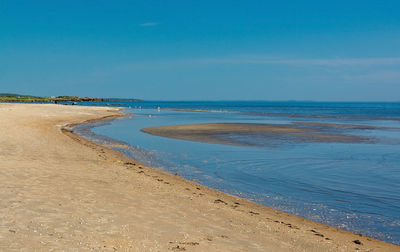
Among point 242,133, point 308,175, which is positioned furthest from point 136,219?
point 242,133

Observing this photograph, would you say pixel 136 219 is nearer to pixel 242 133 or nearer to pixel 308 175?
pixel 308 175

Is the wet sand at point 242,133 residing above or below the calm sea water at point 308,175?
above

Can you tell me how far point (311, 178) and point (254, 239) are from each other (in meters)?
7.69

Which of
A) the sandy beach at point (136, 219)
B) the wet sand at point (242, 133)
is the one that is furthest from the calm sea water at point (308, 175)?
the wet sand at point (242, 133)

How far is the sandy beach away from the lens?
6.36m

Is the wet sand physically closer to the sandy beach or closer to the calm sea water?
the calm sea water

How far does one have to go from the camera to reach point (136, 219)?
7672mm

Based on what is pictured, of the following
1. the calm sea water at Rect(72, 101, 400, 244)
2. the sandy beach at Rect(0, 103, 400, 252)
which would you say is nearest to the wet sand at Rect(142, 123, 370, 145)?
the calm sea water at Rect(72, 101, 400, 244)

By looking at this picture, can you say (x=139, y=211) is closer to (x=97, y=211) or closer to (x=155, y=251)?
(x=97, y=211)

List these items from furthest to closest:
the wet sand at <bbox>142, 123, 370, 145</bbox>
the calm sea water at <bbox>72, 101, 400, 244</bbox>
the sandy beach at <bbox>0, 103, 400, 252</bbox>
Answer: the wet sand at <bbox>142, 123, 370, 145</bbox>, the calm sea water at <bbox>72, 101, 400, 244</bbox>, the sandy beach at <bbox>0, 103, 400, 252</bbox>

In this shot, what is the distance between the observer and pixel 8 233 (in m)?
6.21

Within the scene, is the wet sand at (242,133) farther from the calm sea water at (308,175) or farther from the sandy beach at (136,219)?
the sandy beach at (136,219)

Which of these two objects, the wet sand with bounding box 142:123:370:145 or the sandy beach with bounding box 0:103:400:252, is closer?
the sandy beach with bounding box 0:103:400:252

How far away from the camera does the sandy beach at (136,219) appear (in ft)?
20.9
